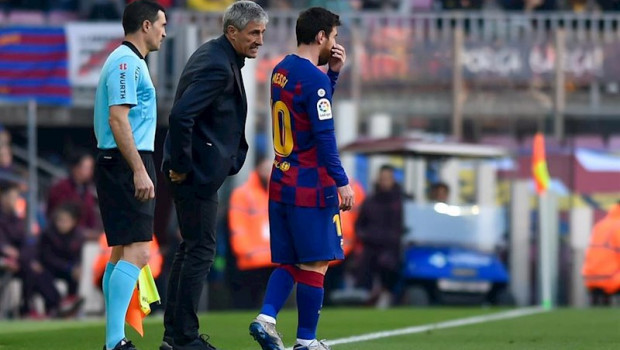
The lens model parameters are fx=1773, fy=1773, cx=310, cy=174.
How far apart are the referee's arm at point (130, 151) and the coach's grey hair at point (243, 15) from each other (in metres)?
0.77

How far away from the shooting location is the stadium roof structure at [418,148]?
21578mm

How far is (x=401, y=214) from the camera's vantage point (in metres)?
21.0

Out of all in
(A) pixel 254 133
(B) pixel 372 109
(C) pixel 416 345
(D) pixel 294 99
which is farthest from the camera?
(B) pixel 372 109

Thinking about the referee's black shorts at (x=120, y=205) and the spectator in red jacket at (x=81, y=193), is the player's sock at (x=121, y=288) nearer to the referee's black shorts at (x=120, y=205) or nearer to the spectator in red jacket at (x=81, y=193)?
the referee's black shorts at (x=120, y=205)

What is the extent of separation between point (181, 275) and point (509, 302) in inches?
483

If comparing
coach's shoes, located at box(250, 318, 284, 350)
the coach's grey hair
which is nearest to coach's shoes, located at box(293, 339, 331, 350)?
coach's shoes, located at box(250, 318, 284, 350)

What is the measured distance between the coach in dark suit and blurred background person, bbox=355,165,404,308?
1172 cm

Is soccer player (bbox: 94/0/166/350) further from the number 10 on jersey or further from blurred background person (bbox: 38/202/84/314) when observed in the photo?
blurred background person (bbox: 38/202/84/314)

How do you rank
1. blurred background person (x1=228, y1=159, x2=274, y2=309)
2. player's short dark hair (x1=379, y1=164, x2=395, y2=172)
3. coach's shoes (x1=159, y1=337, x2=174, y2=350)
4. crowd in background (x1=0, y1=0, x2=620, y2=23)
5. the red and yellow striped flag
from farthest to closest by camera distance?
crowd in background (x1=0, y1=0, x2=620, y2=23) < player's short dark hair (x1=379, y1=164, x2=395, y2=172) < blurred background person (x1=228, y1=159, x2=274, y2=309) < the red and yellow striped flag < coach's shoes (x1=159, y1=337, x2=174, y2=350)

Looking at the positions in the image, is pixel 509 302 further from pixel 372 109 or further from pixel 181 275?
pixel 181 275

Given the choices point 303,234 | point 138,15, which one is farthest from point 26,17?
point 303,234

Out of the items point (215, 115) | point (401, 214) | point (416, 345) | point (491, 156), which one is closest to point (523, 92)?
point (491, 156)

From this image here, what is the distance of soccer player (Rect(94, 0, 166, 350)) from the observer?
348 inches

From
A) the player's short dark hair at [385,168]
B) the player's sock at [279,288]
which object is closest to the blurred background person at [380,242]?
the player's short dark hair at [385,168]
